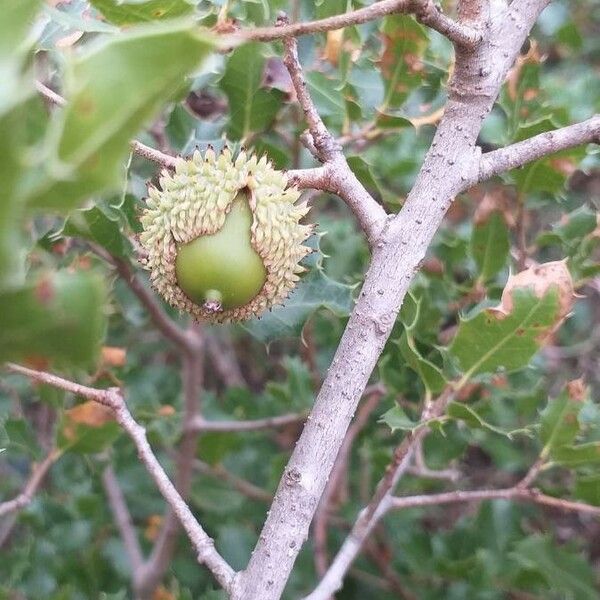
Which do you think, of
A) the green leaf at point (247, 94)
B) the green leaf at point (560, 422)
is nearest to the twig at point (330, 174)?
the green leaf at point (247, 94)

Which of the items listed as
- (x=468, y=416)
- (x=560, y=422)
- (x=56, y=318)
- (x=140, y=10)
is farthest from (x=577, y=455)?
(x=56, y=318)

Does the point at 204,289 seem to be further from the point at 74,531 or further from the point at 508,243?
the point at 74,531

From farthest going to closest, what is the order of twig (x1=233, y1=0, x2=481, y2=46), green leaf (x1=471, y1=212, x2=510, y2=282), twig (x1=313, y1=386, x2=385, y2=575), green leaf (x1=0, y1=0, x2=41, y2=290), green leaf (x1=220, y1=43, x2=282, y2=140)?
twig (x1=313, y1=386, x2=385, y2=575), green leaf (x1=471, y1=212, x2=510, y2=282), green leaf (x1=220, y1=43, x2=282, y2=140), twig (x1=233, y1=0, x2=481, y2=46), green leaf (x1=0, y1=0, x2=41, y2=290)

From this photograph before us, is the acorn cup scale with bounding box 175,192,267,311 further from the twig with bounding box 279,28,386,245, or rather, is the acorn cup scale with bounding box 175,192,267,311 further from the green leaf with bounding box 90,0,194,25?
the green leaf with bounding box 90,0,194,25

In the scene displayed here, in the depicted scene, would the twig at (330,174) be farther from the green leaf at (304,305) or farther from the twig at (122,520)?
the twig at (122,520)

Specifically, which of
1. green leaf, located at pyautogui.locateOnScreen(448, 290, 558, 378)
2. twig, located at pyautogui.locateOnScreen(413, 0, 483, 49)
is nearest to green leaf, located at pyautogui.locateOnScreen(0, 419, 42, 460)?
green leaf, located at pyautogui.locateOnScreen(448, 290, 558, 378)

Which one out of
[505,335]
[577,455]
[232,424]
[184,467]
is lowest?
[184,467]

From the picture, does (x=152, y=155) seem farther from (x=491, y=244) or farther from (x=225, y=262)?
(x=491, y=244)
